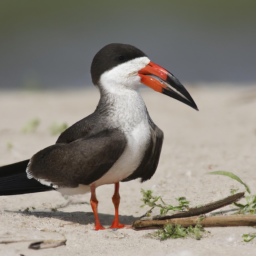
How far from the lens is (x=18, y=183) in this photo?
4.26 m

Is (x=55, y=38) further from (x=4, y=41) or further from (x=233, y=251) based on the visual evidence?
(x=233, y=251)

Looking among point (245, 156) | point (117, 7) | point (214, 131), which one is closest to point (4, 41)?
point (117, 7)

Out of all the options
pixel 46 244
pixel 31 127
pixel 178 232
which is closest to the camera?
pixel 46 244

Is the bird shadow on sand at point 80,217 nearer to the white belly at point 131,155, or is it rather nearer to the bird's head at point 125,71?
the white belly at point 131,155

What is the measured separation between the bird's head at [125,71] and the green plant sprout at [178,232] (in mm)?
1071

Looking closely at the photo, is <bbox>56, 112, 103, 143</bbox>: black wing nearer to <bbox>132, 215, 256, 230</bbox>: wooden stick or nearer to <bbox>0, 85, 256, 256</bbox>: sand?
<bbox>0, 85, 256, 256</bbox>: sand

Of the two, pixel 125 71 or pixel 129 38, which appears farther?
pixel 129 38

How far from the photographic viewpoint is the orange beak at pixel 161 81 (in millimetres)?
4082

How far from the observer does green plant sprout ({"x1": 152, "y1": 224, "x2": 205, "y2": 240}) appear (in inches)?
143

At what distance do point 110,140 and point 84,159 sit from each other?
9.4 inches

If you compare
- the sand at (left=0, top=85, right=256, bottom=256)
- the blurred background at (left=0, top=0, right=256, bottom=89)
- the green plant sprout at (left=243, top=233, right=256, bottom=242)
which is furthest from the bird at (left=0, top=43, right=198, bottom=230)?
the blurred background at (left=0, top=0, right=256, bottom=89)

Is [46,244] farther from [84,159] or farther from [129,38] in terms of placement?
[129,38]

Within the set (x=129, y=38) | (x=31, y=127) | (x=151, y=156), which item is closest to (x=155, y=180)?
(x=151, y=156)

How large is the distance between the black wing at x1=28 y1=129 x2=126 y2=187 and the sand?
1.27 feet
